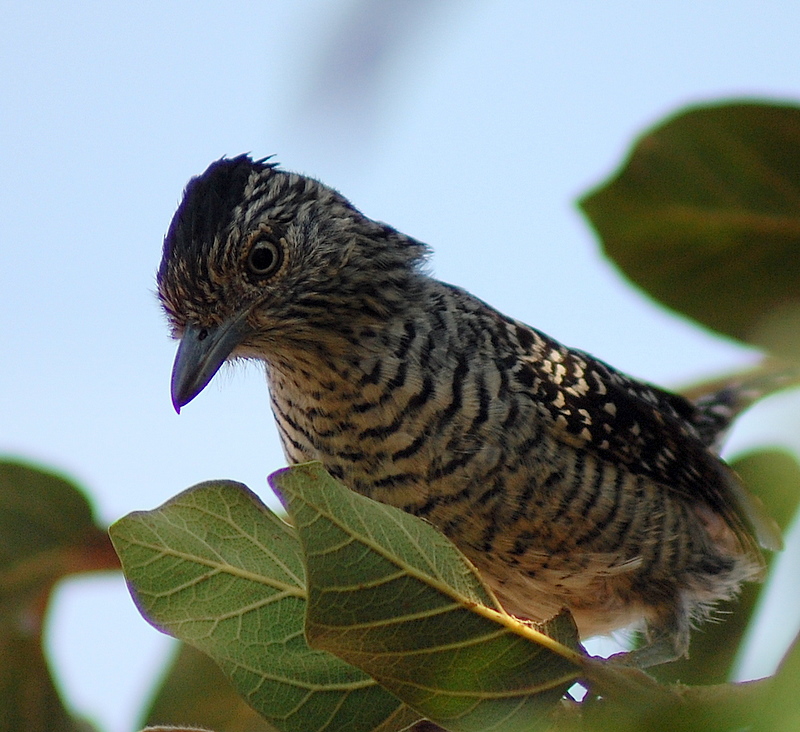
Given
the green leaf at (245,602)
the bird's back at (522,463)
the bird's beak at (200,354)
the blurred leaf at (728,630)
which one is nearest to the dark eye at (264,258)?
the bird's beak at (200,354)

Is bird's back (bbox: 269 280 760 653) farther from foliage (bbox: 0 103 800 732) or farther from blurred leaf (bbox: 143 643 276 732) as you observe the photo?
blurred leaf (bbox: 143 643 276 732)

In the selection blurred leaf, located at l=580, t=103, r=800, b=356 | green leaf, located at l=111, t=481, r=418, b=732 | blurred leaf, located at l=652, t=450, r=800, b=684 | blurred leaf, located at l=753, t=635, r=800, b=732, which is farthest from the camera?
blurred leaf, located at l=652, t=450, r=800, b=684

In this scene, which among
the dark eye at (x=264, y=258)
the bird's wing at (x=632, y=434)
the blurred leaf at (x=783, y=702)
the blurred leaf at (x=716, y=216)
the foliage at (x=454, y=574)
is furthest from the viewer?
the bird's wing at (x=632, y=434)

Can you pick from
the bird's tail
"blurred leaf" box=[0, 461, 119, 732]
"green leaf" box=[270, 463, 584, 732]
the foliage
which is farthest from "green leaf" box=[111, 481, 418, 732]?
the bird's tail

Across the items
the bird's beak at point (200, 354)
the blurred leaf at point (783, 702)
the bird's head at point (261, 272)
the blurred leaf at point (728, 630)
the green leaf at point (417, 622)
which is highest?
the bird's head at point (261, 272)

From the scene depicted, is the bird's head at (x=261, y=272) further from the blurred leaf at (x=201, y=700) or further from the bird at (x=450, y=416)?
the blurred leaf at (x=201, y=700)

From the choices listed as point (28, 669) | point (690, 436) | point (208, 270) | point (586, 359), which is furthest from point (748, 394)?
point (28, 669)

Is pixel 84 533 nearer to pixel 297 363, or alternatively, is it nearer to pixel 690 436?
pixel 297 363

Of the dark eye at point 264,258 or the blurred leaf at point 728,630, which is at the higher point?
the dark eye at point 264,258
